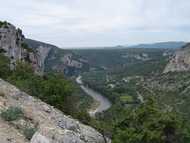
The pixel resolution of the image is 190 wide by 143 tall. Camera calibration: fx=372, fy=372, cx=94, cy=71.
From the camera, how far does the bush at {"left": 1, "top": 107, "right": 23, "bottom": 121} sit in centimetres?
1494

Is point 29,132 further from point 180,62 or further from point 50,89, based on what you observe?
point 180,62

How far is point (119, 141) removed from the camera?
17.8 metres

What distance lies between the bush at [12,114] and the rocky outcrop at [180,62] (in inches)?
5333

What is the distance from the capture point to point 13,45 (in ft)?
195

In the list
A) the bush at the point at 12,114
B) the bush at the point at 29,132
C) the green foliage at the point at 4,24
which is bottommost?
the bush at the point at 29,132

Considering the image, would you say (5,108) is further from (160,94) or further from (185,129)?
(160,94)

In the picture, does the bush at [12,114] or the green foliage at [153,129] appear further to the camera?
the green foliage at [153,129]

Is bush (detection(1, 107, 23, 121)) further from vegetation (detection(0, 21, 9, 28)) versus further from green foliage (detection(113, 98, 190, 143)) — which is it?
vegetation (detection(0, 21, 9, 28))

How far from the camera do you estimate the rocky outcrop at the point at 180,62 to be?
150000mm

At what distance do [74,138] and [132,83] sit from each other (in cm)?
14592

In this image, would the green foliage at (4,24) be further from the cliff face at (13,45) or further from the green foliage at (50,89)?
the green foliage at (50,89)

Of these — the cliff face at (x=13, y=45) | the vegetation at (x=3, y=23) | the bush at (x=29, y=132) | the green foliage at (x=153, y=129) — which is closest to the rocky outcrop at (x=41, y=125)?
the bush at (x=29, y=132)

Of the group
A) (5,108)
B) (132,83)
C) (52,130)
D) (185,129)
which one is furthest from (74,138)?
(132,83)

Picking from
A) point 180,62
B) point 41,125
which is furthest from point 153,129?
point 180,62
